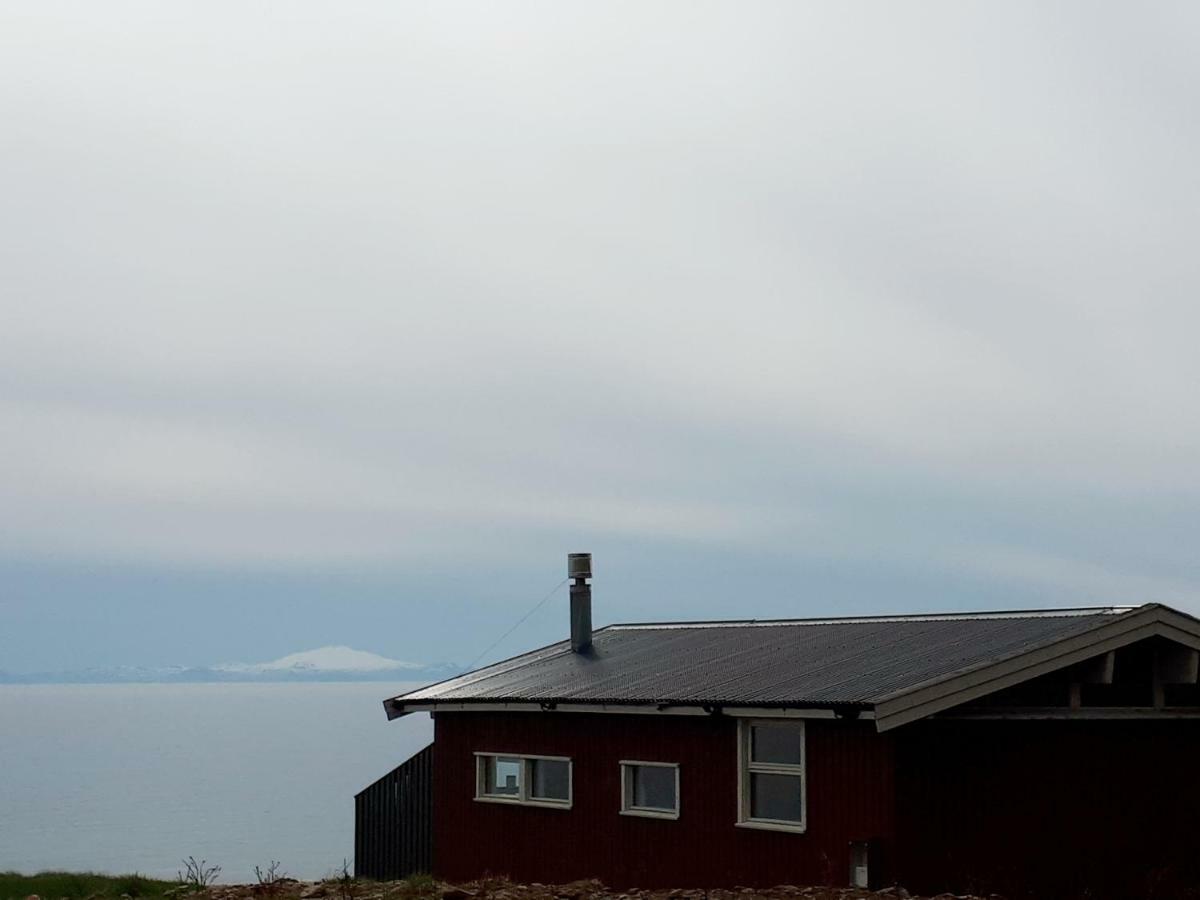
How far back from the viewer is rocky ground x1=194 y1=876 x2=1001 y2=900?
16.2 metres

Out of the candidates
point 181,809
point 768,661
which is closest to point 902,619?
point 768,661

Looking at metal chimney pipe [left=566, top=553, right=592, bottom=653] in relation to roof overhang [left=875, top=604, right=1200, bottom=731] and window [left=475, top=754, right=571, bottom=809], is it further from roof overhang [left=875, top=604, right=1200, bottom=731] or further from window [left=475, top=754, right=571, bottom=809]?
roof overhang [left=875, top=604, right=1200, bottom=731]

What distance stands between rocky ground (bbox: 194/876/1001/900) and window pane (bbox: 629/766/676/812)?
4659 mm

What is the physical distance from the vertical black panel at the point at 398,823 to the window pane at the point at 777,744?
7432 millimetres

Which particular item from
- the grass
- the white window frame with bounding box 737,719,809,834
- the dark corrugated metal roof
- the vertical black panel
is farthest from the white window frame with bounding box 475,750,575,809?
the grass

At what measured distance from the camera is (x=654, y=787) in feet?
74.7

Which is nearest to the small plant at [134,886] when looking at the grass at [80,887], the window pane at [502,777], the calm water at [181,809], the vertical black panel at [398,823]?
the grass at [80,887]

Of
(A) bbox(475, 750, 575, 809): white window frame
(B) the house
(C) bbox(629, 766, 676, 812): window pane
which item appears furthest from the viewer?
(A) bbox(475, 750, 575, 809): white window frame

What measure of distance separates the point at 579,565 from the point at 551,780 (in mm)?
6511

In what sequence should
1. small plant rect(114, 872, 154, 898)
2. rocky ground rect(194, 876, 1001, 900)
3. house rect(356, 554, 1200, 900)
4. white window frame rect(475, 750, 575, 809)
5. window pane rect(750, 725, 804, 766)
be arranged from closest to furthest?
rocky ground rect(194, 876, 1001, 900)
house rect(356, 554, 1200, 900)
window pane rect(750, 725, 804, 766)
small plant rect(114, 872, 154, 898)
white window frame rect(475, 750, 575, 809)

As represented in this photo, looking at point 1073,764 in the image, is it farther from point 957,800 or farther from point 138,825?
point 138,825

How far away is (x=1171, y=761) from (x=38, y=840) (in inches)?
3282

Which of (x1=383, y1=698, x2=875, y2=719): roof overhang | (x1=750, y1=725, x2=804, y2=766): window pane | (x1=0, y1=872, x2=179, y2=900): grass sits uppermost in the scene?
(x1=383, y1=698, x2=875, y2=719): roof overhang

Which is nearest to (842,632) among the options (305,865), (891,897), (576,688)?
(576,688)
